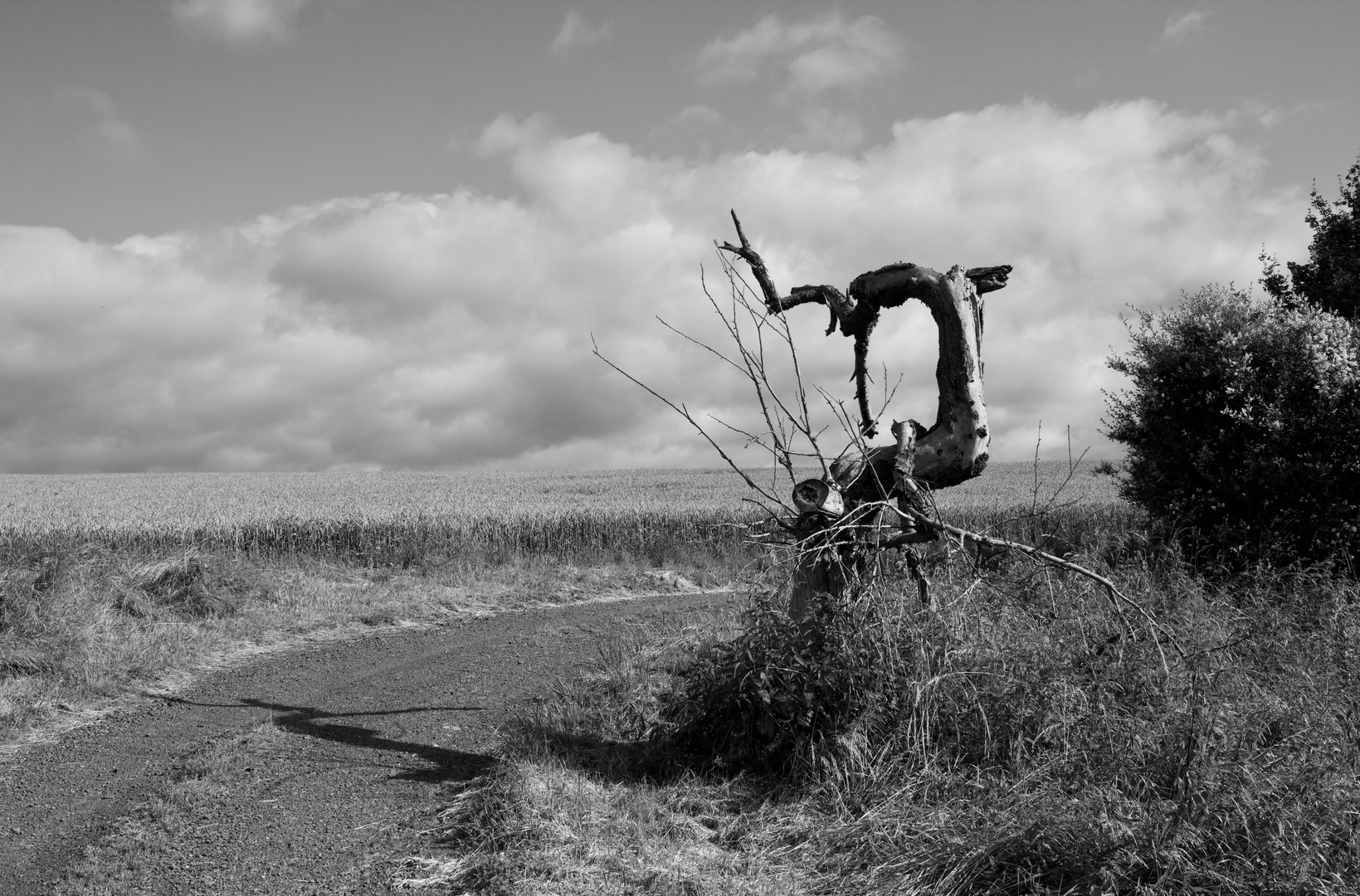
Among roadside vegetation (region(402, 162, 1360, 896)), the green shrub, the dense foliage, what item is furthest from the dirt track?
the dense foliage

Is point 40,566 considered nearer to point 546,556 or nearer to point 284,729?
point 284,729

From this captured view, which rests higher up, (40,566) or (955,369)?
(955,369)

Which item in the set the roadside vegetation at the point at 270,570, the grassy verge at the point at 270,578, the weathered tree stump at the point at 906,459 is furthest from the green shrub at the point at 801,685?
the roadside vegetation at the point at 270,570

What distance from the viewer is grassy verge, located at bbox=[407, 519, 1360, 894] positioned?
473cm

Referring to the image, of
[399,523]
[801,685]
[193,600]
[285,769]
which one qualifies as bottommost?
[285,769]

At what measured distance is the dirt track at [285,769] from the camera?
568cm

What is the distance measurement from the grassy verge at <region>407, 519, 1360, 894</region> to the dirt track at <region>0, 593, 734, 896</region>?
57 centimetres

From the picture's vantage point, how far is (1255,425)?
41.2 feet

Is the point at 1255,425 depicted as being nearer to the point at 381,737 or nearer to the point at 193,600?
the point at 381,737

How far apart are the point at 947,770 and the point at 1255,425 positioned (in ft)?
30.2

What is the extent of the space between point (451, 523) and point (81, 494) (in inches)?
899

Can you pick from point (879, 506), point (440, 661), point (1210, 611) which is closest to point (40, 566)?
point (440, 661)

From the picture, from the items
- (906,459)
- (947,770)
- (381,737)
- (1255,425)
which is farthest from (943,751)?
(1255,425)

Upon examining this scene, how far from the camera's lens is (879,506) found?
675cm
